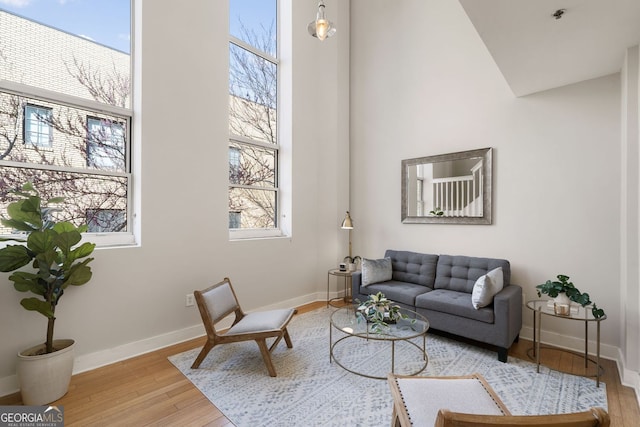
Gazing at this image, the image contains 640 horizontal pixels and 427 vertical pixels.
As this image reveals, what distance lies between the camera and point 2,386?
2.21 metres

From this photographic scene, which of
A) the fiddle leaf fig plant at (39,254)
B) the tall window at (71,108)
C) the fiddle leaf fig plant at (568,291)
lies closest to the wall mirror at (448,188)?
the fiddle leaf fig plant at (568,291)

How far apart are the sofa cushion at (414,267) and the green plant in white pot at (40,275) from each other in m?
3.33

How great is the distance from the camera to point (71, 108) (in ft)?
8.82

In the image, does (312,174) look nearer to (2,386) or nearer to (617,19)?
(617,19)

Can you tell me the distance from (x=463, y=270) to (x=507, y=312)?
2.67ft

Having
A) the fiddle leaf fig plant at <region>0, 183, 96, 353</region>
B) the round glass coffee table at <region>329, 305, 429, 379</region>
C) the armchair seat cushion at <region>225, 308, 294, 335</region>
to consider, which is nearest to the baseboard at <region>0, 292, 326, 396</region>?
the fiddle leaf fig plant at <region>0, 183, 96, 353</region>

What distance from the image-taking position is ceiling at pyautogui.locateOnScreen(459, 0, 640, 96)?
6.03 feet

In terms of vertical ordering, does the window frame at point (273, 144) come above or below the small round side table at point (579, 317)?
above

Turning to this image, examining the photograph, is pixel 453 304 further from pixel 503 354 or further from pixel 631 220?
pixel 631 220

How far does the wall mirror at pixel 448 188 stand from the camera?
355 cm

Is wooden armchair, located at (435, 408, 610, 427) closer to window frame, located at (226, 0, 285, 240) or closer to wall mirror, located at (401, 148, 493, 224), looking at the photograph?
wall mirror, located at (401, 148, 493, 224)

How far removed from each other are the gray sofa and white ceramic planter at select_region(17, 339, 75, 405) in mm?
2838

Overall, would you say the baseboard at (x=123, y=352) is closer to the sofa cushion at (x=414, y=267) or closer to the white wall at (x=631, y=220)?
the sofa cushion at (x=414, y=267)

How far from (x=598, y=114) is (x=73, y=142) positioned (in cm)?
479
